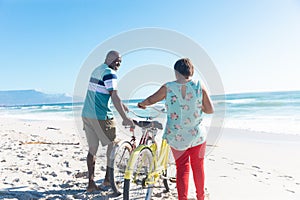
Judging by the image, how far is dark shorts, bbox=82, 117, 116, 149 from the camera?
341cm

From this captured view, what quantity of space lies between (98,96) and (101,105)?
0.12 meters

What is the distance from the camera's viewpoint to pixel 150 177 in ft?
10.2

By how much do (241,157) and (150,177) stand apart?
4008mm

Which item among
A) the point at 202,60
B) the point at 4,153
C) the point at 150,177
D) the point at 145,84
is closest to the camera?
the point at 150,177

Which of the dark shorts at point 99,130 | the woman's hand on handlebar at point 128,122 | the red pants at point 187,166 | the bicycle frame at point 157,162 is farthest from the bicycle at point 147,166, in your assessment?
the dark shorts at point 99,130

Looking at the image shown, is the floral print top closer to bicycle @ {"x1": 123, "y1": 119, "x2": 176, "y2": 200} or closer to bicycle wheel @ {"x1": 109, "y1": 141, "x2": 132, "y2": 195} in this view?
bicycle @ {"x1": 123, "y1": 119, "x2": 176, "y2": 200}

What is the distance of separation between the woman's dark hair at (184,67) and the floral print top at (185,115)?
9 centimetres

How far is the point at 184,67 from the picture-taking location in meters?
2.68

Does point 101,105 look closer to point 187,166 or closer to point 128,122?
point 128,122

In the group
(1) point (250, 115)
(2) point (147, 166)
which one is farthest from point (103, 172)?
(1) point (250, 115)

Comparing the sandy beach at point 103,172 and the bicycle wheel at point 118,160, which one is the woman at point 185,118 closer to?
the bicycle wheel at point 118,160

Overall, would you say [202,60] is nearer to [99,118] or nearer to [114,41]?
[114,41]

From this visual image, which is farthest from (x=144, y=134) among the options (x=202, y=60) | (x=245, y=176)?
(x=245, y=176)

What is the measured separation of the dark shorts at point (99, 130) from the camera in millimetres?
3406
